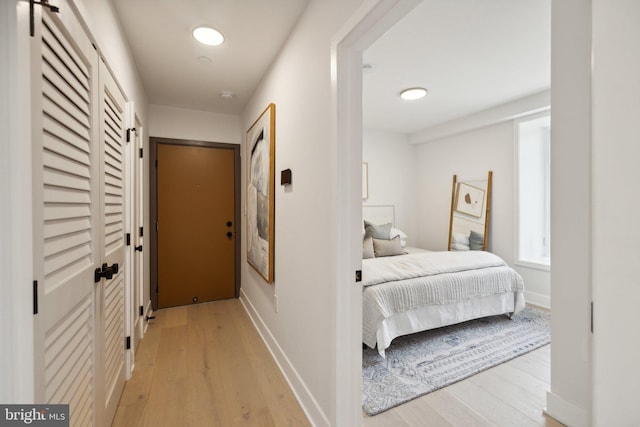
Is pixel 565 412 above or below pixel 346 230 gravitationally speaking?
below

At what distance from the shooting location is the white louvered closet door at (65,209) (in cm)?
83

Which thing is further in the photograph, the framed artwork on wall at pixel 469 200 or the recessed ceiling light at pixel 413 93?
the framed artwork on wall at pixel 469 200

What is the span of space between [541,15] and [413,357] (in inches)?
106

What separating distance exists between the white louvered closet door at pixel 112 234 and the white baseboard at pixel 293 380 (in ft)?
3.41

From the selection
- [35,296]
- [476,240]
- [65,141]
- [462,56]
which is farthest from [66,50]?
[476,240]

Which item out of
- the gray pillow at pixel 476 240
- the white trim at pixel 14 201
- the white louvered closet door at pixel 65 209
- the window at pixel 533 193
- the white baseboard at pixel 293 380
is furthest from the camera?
the gray pillow at pixel 476 240

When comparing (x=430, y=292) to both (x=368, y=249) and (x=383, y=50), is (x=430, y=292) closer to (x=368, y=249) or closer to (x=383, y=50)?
(x=368, y=249)

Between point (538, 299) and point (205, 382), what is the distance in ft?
12.8

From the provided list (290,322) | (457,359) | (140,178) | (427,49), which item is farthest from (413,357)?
(140,178)

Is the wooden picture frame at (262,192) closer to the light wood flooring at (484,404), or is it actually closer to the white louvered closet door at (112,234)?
the white louvered closet door at (112,234)

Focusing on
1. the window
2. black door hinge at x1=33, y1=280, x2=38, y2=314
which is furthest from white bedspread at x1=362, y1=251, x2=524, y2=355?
black door hinge at x1=33, y1=280, x2=38, y2=314

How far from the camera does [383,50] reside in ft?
7.65

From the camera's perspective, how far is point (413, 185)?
17.3 ft

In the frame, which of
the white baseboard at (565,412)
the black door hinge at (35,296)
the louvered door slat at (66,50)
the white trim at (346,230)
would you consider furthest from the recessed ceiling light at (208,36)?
the white baseboard at (565,412)
